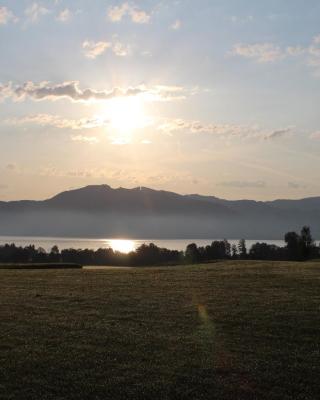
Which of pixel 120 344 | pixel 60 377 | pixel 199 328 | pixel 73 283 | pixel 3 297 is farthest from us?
pixel 73 283

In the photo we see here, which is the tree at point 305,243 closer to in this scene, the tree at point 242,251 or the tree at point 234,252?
the tree at point 242,251

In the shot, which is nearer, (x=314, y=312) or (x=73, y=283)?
(x=314, y=312)

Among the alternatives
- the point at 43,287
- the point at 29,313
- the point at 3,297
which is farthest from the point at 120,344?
the point at 43,287

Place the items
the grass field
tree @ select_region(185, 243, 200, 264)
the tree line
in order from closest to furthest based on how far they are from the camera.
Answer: the grass field → tree @ select_region(185, 243, 200, 264) → the tree line

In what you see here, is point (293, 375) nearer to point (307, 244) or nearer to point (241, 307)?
point (241, 307)

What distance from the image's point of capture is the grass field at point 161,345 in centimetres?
1065

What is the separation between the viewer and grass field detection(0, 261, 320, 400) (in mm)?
10648

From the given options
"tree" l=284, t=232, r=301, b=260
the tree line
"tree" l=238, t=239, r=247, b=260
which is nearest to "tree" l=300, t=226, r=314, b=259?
"tree" l=284, t=232, r=301, b=260

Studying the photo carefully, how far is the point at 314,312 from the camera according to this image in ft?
59.7

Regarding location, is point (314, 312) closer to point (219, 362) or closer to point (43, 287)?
point (219, 362)

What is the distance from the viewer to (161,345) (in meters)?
13.7

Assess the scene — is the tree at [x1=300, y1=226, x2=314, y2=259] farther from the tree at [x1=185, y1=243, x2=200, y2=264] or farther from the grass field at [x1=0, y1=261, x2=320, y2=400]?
the grass field at [x1=0, y1=261, x2=320, y2=400]

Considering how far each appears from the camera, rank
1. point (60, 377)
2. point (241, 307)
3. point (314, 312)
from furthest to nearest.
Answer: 1. point (241, 307)
2. point (314, 312)
3. point (60, 377)

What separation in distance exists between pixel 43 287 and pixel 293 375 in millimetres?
18751
